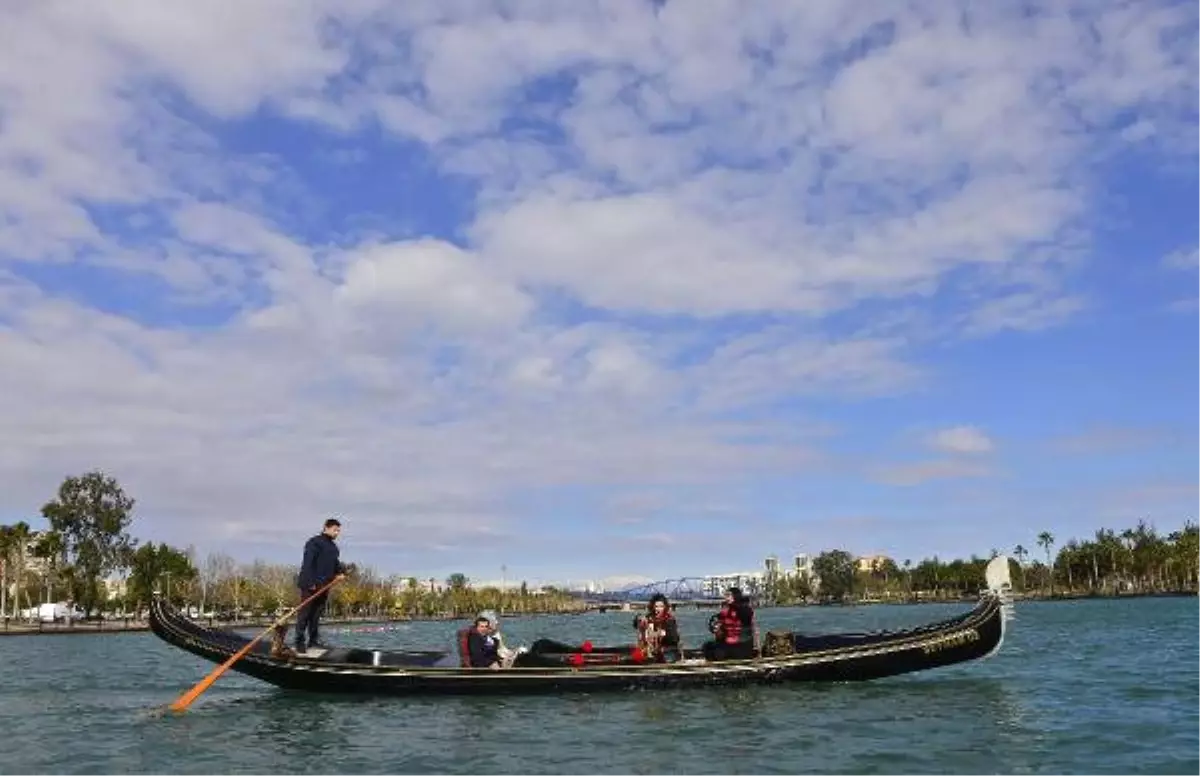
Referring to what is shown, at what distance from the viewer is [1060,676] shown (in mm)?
25047

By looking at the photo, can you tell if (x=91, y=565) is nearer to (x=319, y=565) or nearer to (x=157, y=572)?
(x=157, y=572)

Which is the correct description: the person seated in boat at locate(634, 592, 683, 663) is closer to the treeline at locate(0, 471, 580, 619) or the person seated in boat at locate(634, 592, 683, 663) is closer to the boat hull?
the boat hull

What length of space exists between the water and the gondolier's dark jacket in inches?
91.7

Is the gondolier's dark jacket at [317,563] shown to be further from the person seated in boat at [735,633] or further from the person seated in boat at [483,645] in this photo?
the person seated in boat at [735,633]

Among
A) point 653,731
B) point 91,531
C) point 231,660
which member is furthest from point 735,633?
point 91,531

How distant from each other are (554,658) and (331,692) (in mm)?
4464

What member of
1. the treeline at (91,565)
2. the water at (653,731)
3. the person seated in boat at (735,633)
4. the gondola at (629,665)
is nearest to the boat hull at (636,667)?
the gondola at (629,665)

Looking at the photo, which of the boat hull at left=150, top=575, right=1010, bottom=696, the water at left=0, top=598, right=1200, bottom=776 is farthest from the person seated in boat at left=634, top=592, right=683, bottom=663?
the water at left=0, top=598, right=1200, bottom=776

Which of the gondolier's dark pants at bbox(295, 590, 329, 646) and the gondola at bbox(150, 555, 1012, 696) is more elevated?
the gondolier's dark pants at bbox(295, 590, 329, 646)

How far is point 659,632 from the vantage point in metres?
21.2

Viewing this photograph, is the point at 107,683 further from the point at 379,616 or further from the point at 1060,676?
the point at 379,616

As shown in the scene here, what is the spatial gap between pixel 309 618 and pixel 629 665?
251 inches

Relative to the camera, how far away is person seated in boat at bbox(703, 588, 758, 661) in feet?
68.0

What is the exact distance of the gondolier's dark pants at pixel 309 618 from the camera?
20.5 metres
